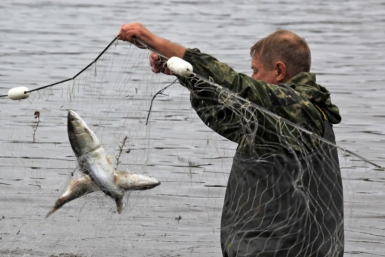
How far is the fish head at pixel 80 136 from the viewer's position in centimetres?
511

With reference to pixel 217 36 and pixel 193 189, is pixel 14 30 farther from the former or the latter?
pixel 193 189

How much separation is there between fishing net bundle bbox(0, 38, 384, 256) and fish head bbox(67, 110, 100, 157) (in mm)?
520

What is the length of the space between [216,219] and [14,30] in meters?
14.1

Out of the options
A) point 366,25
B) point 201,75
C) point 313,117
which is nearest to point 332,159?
point 313,117

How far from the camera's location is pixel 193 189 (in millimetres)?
9430

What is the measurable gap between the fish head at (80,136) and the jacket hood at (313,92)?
1.17 metres

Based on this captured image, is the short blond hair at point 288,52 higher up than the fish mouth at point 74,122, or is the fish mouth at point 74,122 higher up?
the short blond hair at point 288,52

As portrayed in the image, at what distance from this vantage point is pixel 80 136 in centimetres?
514

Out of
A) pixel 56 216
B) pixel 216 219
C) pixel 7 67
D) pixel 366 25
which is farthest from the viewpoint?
pixel 366 25

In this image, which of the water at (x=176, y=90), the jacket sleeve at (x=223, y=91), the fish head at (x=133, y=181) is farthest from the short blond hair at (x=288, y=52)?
the water at (x=176, y=90)

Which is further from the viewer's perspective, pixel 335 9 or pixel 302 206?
Answer: pixel 335 9

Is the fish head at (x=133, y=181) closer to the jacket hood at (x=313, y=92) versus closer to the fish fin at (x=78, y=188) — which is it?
the fish fin at (x=78, y=188)

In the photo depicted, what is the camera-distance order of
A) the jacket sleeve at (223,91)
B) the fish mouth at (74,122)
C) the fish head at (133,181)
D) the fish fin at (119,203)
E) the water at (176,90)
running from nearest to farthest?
1. the jacket sleeve at (223,91)
2. the fish mouth at (74,122)
3. the fish head at (133,181)
4. the fish fin at (119,203)
5. the water at (176,90)

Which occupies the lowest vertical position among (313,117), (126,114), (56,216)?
(56,216)
